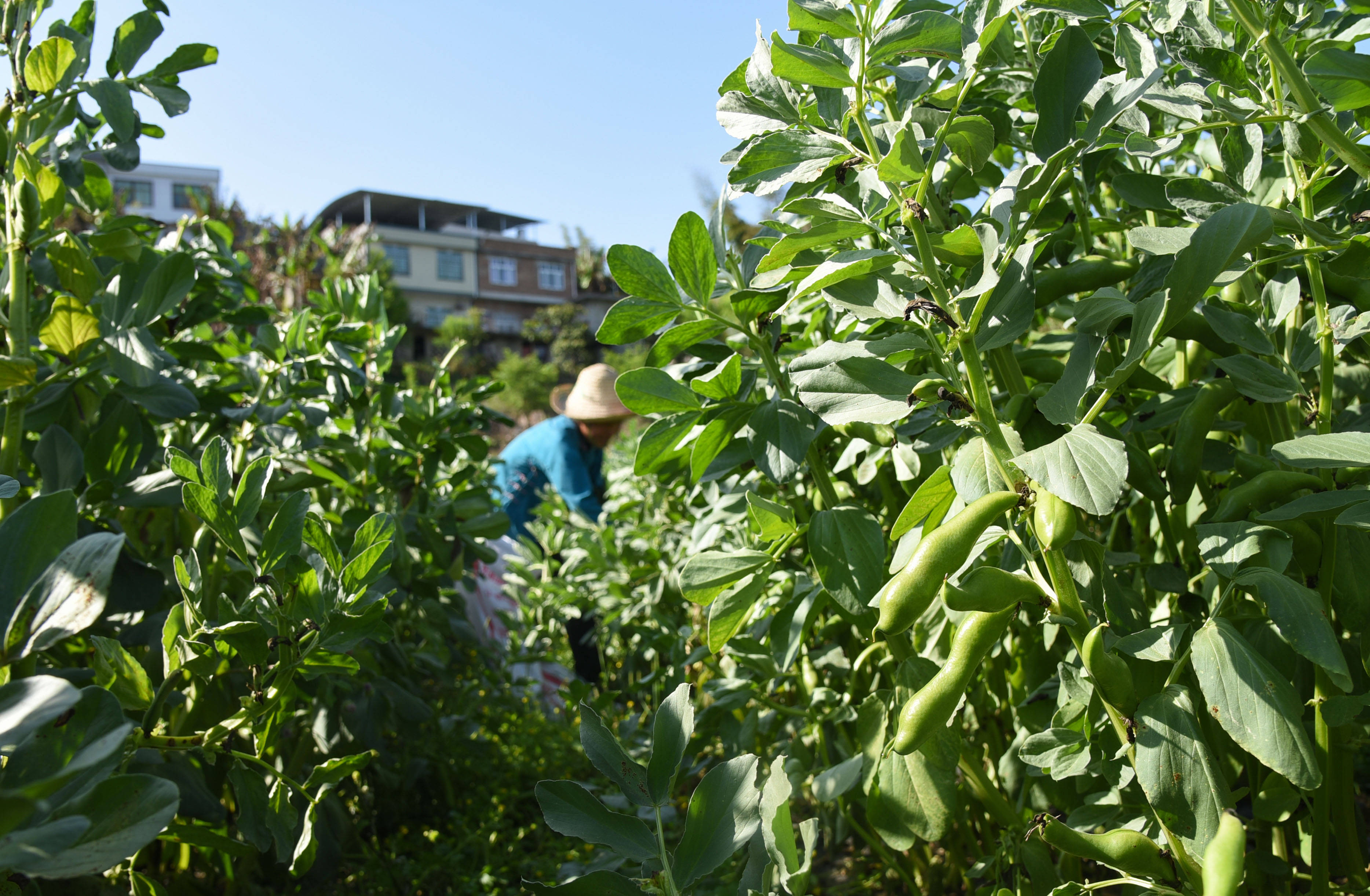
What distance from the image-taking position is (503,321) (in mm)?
41781

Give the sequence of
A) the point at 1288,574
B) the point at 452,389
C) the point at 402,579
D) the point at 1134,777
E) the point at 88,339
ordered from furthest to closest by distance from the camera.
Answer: the point at 452,389
the point at 402,579
the point at 88,339
the point at 1288,574
the point at 1134,777

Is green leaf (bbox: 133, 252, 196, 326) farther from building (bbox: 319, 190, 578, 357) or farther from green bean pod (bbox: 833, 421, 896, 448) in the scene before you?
building (bbox: 319, 190, 578, 357)

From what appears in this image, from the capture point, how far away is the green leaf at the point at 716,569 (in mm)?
953

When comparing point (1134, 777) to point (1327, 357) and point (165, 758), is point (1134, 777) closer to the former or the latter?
point (1327, 357)

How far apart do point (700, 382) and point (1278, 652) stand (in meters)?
0.60

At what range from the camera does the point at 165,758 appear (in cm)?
120

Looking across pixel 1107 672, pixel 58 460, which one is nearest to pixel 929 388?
pixel 1107 672

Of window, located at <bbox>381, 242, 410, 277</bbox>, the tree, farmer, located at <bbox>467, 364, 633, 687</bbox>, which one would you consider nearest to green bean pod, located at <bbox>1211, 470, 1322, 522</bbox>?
farmer, located at <bbox>467, 364, 633, 687</bbox>

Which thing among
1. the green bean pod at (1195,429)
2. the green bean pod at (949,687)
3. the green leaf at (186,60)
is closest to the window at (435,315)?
the green leaf at (186,60)

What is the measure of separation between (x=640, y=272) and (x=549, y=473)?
3970 millimetres

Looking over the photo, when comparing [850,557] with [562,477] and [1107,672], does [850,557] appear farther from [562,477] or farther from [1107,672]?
[562,477]

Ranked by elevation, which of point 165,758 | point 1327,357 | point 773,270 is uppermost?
point 773,270

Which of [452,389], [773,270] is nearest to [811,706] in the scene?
[773,270]

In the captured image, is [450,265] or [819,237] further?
[450,265]
